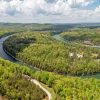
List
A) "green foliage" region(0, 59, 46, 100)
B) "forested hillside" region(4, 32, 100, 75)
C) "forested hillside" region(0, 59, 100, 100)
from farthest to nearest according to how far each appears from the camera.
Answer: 1. "forested hillside" region(4, 32, 100, 75)
2. "forested hillside" region(0, 59, 100, 100)
3. "green foliage" region(0, 59, 46, 100)

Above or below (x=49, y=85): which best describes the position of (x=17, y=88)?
above

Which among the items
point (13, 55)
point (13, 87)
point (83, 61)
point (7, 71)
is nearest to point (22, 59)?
point (13, 55)

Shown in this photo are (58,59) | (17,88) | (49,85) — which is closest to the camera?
(17,88)

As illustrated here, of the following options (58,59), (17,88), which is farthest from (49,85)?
(58,59)

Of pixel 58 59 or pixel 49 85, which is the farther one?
pixel 58 59

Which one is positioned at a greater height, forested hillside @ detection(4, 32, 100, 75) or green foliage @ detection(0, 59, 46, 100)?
green foliage @ detection(0, 59, 46, 100)

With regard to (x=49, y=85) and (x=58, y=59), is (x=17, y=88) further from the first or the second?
(x=58, y=59)

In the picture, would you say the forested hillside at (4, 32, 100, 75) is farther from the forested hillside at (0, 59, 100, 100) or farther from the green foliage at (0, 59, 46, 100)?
the green foliage at (0, 59, 46, 100)

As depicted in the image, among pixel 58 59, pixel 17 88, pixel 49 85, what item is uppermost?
pixel 17 88

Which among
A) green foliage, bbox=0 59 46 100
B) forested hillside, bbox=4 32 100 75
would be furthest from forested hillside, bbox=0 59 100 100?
forested hillside, bbox=4 32 100 75
